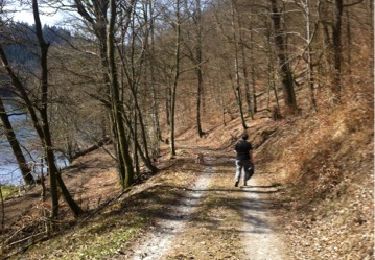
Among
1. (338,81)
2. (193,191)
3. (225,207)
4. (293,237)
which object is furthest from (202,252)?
(338,81)

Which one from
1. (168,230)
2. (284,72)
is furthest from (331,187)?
(284,72)

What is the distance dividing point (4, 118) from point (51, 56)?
431 cm

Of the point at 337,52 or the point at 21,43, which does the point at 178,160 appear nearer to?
the point at 337,52

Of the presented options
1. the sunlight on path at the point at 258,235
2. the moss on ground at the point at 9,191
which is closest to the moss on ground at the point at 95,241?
the sunlight on path at the point at 258,235

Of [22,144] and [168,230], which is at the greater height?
[22,144]

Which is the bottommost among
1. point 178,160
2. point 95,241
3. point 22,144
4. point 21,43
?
point 95,241

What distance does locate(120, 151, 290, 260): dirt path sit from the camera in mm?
11734

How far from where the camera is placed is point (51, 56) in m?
27.6

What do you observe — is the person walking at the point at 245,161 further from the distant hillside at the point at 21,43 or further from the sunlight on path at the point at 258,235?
the distant hillside at the point at 21,43

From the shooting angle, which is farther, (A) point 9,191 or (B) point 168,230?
(A) point 9,191

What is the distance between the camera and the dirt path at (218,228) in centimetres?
1173

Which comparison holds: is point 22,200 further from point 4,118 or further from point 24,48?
point 24,48

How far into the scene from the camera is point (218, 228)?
13555 mm

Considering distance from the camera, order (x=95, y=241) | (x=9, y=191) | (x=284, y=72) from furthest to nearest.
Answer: (x=9, y=191)
(x=284, y=72)
(x=95, y=241)
